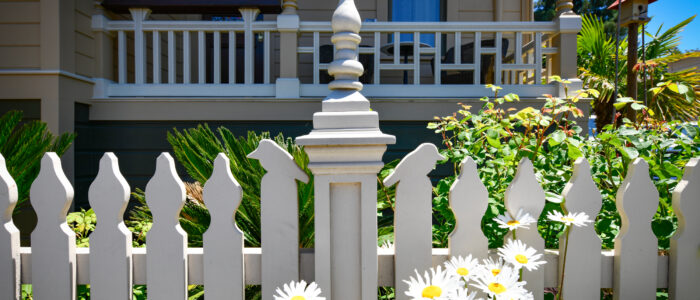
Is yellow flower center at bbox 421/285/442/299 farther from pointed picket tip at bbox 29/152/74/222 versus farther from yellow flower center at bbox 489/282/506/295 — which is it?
pointed picket tip at bbox 29/152/74/222

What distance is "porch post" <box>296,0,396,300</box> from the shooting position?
1.32 metres

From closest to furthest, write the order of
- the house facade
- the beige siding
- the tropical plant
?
the tropical plant → the beige siding → the house facade

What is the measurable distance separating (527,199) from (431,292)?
1.70ft

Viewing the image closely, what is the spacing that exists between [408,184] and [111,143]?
3.91 m

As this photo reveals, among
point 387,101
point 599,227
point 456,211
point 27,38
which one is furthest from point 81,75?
point 599,227

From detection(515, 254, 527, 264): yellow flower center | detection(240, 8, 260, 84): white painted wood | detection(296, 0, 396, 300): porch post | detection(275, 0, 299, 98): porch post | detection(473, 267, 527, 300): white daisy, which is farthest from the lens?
detection(240, 8, 260, 84): white painted wood

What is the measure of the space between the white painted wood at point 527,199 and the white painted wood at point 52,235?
53.0 inches

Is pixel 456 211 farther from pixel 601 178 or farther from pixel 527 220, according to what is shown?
pixel 601 178

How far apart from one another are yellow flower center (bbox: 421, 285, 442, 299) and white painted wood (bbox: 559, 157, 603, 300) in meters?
0.57

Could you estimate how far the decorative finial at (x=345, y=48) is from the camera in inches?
54.6

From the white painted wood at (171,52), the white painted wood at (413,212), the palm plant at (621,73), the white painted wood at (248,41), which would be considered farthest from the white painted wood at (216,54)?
the palm plant at (621,73)

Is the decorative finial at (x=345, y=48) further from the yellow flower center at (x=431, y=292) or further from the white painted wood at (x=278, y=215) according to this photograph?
the yellow flower center at (x=431, y=292)

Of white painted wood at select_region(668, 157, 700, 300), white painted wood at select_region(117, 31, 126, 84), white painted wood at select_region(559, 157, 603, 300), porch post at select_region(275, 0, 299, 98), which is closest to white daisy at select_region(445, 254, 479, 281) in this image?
white painted wood at select_region(559, 157, 603, 300)

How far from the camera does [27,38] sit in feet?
12.9
